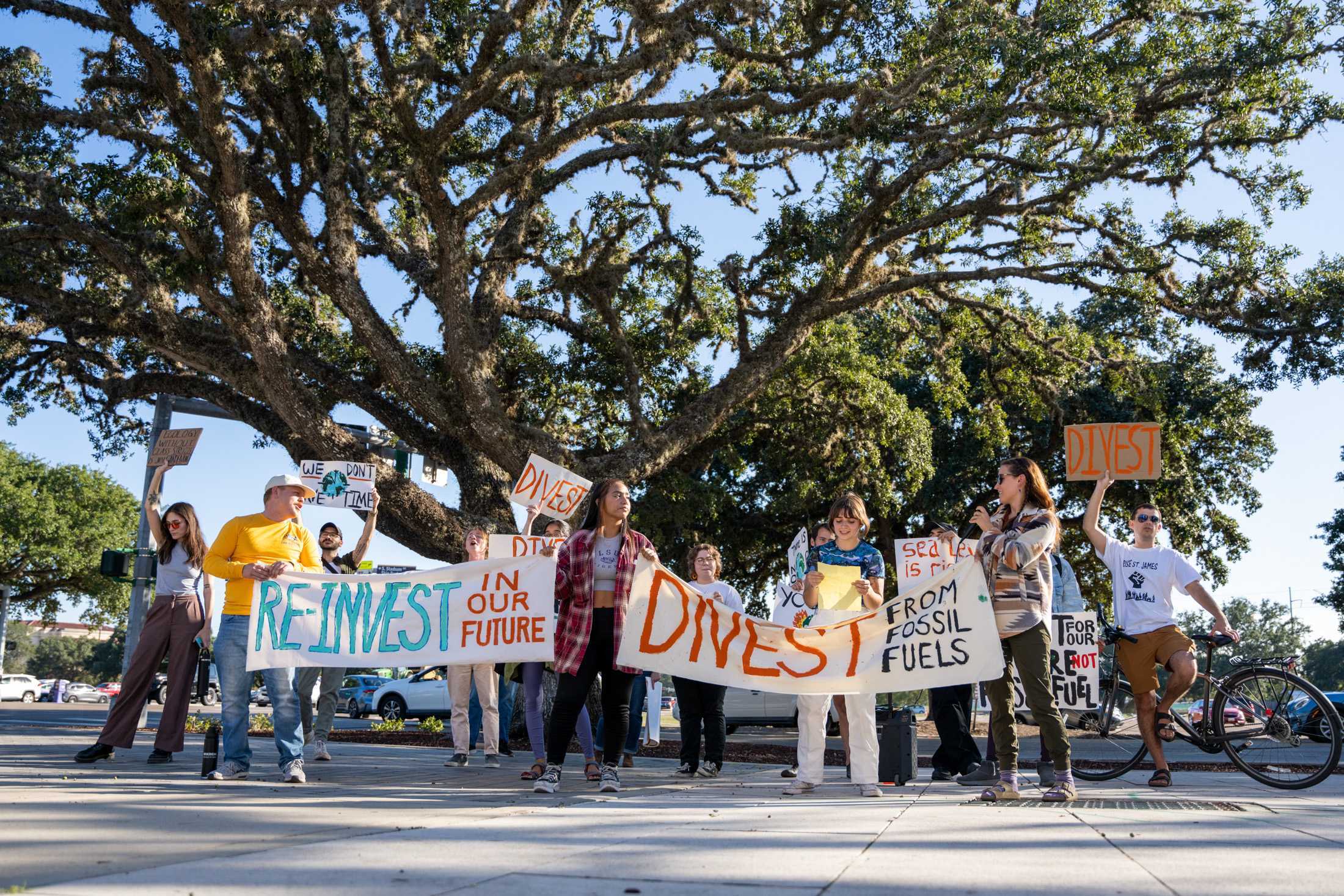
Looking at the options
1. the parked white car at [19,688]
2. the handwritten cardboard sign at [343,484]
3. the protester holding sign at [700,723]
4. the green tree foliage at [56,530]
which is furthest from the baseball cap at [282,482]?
the parked white car at [19,688]

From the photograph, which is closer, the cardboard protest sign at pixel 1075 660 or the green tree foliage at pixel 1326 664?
the cardboard protest sign at pixel 1075 660

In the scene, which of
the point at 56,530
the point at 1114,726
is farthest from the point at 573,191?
the point at 56,530

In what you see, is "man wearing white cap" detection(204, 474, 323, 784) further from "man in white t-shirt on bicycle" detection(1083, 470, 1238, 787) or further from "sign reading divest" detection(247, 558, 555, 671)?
"man in white t-shirt on bicycle" detection(1083, 470, 1238, 787)

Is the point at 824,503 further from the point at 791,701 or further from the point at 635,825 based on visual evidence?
the point at 635,825

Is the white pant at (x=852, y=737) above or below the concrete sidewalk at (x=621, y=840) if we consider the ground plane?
above

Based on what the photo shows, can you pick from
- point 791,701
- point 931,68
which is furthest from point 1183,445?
point 931,68

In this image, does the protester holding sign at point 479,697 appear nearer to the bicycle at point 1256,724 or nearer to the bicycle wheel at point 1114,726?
the bicycle wheel at point 1114,726

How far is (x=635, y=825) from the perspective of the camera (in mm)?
4844

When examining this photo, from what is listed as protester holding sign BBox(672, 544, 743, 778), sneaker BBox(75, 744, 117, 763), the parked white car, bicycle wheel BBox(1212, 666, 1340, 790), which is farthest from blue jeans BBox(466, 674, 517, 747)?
the parked white car

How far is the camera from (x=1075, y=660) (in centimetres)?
866

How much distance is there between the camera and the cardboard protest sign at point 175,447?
10125 mm

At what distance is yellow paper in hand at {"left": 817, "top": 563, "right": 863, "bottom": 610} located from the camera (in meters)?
7.29

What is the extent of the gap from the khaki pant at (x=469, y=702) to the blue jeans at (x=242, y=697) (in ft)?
6.90

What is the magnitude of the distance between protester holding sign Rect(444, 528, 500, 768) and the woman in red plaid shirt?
2.25 m
